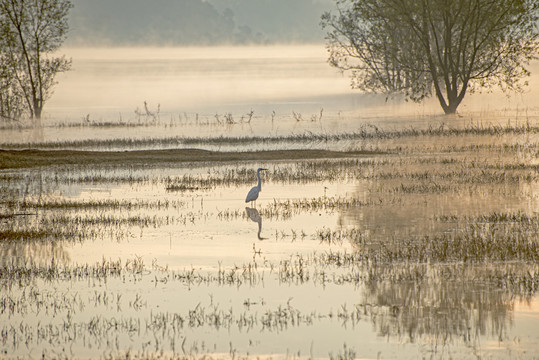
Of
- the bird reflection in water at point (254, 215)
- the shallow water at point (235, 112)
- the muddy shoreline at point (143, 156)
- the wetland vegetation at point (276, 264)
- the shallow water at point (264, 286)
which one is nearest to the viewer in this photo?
the shallow water at point (264, 286)

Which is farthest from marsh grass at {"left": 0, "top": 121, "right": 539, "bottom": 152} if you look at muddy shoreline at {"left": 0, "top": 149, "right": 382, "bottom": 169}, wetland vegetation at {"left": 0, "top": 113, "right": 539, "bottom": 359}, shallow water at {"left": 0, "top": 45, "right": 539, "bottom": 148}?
wetland vegetation at {"left": 0, "top": 113, "right": 539, "bottom": 359}

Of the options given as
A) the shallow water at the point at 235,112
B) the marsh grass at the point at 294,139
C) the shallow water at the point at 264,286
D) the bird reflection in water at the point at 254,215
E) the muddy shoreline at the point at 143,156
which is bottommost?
the shallow water at the point at 264,286

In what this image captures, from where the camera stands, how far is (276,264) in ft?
41.4

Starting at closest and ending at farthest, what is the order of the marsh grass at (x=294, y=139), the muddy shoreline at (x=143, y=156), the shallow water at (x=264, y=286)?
the shallow water at (x=264, y=286) → the muddy shoreline at (x=143, y=156) → the marsh grass at (x=294, y=139)

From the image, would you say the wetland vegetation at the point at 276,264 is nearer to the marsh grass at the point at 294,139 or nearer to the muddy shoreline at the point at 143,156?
the muddy shoreline at the point at 143,156

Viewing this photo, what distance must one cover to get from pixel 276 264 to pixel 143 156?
62.7ft

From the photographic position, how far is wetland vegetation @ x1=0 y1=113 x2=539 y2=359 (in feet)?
29.6

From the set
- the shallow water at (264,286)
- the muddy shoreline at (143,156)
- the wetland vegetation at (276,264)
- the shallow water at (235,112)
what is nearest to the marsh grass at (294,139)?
the shallow water at (235,112)

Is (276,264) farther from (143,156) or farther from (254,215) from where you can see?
(143,156)

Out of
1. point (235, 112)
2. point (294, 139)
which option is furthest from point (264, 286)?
point (235, 112)

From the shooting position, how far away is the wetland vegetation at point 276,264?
9031mm

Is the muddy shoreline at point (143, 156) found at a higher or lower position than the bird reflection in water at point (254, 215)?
higher

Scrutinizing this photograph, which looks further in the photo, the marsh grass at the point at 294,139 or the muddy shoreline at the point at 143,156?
the marsh grass at the point at 294,139

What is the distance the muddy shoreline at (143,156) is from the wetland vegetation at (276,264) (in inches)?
152
